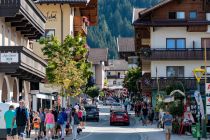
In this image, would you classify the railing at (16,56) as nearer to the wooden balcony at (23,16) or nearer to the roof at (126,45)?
the wooden balcony at (23,16)

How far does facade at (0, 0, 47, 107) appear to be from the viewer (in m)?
30.5

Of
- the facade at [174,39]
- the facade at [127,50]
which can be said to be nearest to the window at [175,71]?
the facade at [174,39]

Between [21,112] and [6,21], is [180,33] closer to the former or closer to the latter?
[6,21]

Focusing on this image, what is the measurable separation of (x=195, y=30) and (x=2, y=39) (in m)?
29.3

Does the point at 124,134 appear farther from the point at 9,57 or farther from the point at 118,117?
the point at 118,117

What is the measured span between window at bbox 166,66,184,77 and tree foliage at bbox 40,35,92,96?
375 inches

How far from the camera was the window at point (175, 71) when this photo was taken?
59.1m

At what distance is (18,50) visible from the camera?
3089 centimetres

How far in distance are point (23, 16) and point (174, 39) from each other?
28434mm

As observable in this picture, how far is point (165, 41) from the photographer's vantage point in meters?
58.9

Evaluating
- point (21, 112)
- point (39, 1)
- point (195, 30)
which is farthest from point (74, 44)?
point (21, 112)

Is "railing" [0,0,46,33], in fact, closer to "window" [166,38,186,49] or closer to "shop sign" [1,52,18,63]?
"shop sign" [1,52,18,63]

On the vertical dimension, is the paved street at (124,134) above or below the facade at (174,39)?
below

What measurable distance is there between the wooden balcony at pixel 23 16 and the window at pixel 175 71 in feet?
62.8
